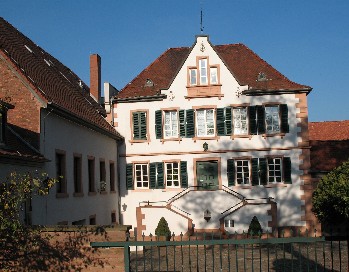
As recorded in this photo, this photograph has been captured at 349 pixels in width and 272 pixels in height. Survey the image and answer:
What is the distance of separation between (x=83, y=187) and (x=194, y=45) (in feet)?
34.7

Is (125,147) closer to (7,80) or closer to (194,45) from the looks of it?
(194,45)

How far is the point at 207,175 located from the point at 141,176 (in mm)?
3869

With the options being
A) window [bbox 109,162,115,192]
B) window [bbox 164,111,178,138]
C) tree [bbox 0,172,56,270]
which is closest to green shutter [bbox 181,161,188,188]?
window [bbox 164,111,178,138]

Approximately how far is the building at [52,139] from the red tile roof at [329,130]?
19414 millimetres

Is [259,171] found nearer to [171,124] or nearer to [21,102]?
[171,124]

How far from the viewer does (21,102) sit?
17641mm

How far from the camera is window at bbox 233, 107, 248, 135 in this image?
26891 millimetres

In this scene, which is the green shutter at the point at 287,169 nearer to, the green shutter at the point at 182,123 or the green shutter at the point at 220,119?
the green shutter at the point at 220,119

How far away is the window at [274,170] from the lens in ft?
87.1

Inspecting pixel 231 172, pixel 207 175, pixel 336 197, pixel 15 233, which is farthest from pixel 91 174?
pixel 336 197

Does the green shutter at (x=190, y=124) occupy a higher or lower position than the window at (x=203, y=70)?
lower

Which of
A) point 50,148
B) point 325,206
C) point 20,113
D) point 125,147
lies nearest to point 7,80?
point 20,113

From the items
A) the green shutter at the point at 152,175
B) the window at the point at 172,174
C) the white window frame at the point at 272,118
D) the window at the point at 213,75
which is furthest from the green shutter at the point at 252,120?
the green shutter at the point at 152,175

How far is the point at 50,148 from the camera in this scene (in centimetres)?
1802
